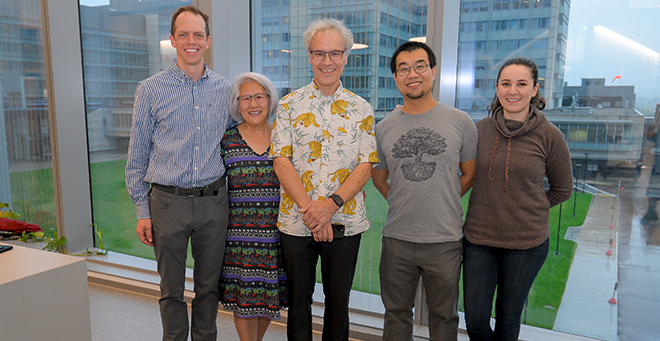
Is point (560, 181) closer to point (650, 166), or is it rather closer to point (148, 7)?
point (650, 166)

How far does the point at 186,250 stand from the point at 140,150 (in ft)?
1.73

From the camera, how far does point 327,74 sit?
1.89 meters

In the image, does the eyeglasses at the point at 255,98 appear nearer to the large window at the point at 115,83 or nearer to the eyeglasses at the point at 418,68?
the eyeglasses at the point at 418,68

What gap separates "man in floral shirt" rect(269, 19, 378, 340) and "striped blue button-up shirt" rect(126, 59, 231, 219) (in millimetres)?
352

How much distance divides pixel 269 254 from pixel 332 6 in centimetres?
163

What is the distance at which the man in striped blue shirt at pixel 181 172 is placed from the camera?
2.06m

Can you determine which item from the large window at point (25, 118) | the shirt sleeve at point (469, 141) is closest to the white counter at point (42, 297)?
the shirt sleeve at point (469, 141)

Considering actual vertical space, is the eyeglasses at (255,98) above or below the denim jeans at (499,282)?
above

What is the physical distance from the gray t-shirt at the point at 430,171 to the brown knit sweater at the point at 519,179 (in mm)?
103

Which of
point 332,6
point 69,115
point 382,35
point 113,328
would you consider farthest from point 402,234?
point 69,115

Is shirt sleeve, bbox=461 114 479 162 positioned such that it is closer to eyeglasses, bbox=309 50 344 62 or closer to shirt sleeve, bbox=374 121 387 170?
shirt sleeve, bbox=374 121 387 170

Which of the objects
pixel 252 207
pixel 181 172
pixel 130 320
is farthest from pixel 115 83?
pixel 252 207

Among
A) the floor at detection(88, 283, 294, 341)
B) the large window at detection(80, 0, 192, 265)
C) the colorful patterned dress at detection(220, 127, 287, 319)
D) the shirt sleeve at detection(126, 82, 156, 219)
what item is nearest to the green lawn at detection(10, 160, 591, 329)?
the large window at detection(80, 0, 192, 265)

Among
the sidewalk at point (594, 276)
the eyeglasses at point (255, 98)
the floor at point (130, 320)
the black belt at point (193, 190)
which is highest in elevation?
the eyeglasses at point (255, 98)
